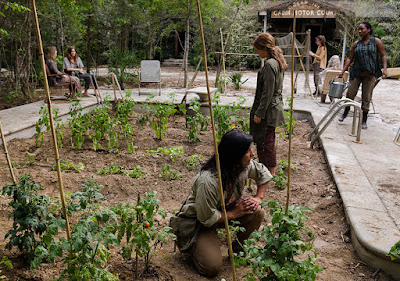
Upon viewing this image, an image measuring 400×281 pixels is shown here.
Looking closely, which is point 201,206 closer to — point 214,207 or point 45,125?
point 214,207

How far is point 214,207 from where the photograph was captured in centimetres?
243

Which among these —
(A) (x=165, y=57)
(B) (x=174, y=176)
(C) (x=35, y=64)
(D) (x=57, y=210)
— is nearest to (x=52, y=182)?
(D) (x=57, y=210)

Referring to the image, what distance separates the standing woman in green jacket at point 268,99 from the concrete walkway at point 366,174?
812mm

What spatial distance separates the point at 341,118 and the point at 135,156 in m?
3.85

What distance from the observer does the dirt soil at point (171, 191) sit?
8.23 ft

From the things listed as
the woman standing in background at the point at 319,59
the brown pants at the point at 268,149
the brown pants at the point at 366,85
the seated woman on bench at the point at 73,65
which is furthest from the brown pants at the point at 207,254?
the woman standing in background at the point at 319,59

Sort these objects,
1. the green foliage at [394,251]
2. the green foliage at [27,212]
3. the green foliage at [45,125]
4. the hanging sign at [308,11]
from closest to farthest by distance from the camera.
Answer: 1. the green foliage at [27,212]
2. the green foliage at [394,251]
3. the green foliage at [45,125]
4. the hanging sign at [308,11]

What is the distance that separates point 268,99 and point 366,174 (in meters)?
1.44

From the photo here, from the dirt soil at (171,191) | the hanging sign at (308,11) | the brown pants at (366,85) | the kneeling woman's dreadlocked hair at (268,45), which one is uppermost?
the hanging sign at (308,11)

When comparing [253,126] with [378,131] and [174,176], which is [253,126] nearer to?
[174,176]

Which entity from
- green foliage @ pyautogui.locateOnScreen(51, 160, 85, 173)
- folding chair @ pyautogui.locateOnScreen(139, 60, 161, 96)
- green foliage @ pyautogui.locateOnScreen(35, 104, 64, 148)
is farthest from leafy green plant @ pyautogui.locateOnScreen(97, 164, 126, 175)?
folding chair @ pyautogui.locateOnScreen(139, 60, 161, 96)

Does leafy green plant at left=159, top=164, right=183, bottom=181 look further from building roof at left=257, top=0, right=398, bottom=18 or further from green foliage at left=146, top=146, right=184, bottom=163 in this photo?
building roof at left=257, top=0, right=398, bottom=18

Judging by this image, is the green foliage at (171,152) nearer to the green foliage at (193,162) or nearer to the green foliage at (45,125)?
the green foliage at (193,162)

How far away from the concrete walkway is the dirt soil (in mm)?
130
